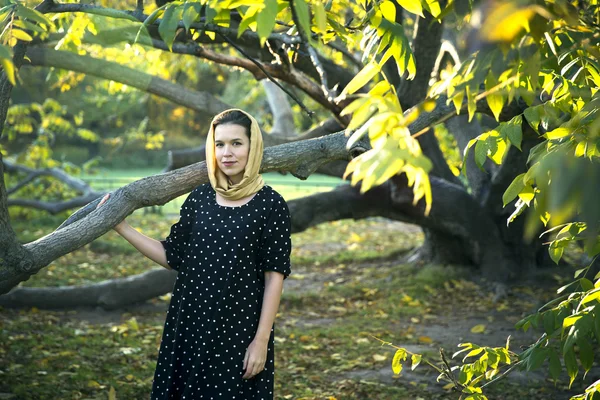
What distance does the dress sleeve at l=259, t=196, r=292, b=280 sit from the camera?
3.29 meters

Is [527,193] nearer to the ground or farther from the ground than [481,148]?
nearer to the ground

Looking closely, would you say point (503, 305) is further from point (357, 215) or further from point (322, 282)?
point (322, 282)

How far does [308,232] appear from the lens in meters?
14.0

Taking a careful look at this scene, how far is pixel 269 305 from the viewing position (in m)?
3.28

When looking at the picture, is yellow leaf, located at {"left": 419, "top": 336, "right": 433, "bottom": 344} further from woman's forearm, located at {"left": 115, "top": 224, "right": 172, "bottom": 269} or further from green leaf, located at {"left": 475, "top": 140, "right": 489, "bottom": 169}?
green leaf, located at {"left": 475, "top": 140, "right": 489, "bottom": 169}

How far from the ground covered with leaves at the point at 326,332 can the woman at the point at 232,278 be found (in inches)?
69.1

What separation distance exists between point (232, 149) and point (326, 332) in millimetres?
3851

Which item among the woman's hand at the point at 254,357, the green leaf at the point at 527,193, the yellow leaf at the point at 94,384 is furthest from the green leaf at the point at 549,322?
the yellow leaf at the point at 94,384

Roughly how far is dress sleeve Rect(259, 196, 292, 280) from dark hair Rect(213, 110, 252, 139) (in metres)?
0.38

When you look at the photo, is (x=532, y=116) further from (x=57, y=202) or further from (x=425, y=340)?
(x=57, y=202)

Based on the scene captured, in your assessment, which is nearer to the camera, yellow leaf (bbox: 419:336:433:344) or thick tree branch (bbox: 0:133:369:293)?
thick tree branch (bbox: 0:133:369:293)

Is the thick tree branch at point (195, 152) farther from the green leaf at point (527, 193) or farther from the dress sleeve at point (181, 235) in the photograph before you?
the green leaf at point (527, 193)

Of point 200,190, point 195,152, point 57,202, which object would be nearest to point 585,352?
point 200,190

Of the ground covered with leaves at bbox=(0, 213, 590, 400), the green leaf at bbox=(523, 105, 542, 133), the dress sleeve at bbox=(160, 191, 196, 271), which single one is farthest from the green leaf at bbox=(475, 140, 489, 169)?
the ground covered with leaves at bbox=(0, 213, 590, 400)
